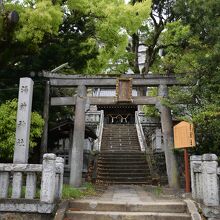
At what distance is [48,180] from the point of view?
6.84 metres

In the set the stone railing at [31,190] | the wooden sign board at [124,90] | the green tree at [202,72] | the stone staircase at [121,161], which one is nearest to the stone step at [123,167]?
the stone staircase at [121,161]

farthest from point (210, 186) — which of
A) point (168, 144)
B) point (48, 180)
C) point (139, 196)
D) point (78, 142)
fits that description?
point (78, 142)

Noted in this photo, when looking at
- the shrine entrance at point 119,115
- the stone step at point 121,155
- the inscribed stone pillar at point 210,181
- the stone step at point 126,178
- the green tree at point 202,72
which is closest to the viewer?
the inscribed stone pillar at point 210,181

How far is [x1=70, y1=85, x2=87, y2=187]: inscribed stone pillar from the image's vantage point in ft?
43.4

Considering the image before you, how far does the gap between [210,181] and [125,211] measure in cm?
220

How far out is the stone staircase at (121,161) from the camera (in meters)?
15.6

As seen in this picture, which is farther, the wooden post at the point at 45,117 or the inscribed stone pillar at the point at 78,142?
the wooden post at the point at 45,117

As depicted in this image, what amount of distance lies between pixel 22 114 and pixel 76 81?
5.05m

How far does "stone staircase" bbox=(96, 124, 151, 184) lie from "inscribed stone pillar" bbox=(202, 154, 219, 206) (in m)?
8.22

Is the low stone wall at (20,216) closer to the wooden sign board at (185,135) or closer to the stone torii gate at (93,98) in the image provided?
the wooden sign board at (185,135)

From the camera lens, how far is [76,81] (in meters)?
14.4

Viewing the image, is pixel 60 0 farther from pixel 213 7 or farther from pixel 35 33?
pixel 213 7

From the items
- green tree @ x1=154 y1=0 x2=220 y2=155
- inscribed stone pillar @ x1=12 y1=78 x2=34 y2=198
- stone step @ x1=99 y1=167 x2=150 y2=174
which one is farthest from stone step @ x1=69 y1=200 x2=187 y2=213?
stone step @ x1=99 y1=167 x2=150 y2=174

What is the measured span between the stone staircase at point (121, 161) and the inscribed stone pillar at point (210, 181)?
822 centimetres
